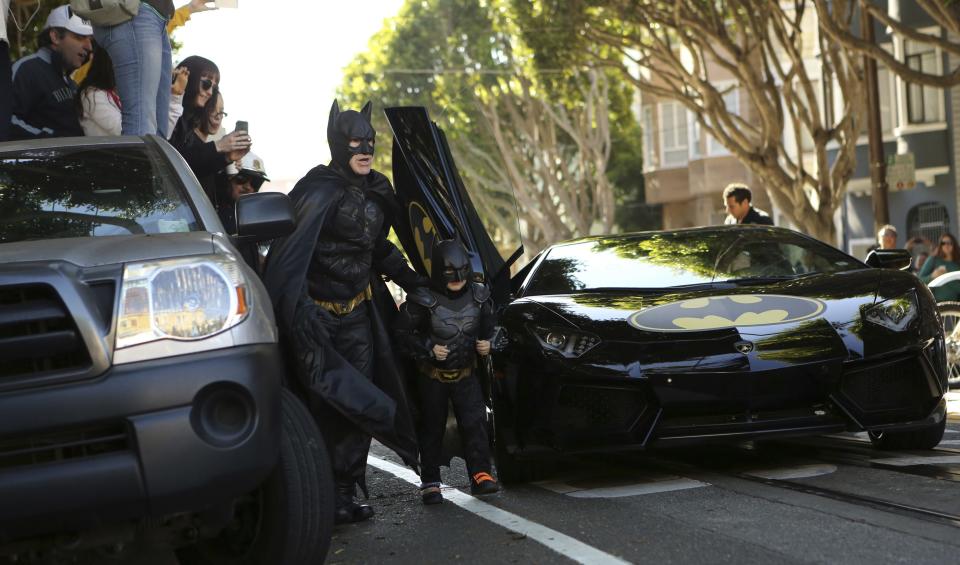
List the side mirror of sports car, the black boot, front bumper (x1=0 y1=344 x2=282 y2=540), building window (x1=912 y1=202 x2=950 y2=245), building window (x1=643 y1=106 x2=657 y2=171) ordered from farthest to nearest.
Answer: building window (x1=643 y1=106 x2=657 y2=171), building window (x1=912 y1=202 x2=950 y2=245), the side mirror of sports car, the black boot, front bumper (x1=0 y1=344 x2=282 y2=540)

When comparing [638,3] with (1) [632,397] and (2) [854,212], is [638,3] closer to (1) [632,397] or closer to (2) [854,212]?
(2) [854,212]

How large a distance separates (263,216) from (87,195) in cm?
68

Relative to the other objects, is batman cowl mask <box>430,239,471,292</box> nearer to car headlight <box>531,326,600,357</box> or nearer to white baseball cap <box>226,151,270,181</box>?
car headlight <box>531,326,600,357</box>

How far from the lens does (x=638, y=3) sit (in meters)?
24.1

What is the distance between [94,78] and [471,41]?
102ft

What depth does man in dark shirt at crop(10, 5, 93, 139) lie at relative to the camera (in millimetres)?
7488

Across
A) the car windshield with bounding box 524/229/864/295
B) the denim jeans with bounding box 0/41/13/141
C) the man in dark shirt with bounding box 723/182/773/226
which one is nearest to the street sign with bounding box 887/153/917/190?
the man in dark shirt with bounding box 723/182/773/226

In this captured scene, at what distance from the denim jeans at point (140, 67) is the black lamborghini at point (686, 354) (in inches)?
48.2

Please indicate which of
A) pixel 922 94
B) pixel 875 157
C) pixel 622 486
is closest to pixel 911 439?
pixel 622 486

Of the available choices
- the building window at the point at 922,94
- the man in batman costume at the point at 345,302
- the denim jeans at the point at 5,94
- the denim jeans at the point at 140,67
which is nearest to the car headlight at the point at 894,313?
the man in batman costume at the point at 345,302

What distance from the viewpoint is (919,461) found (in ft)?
24.4

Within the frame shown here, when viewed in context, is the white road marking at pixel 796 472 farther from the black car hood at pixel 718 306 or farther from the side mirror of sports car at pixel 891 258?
the side mirror of sports car at pixel 891 258

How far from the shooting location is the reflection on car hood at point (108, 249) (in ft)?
15.0

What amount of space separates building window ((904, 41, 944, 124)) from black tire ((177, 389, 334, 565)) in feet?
95.8
